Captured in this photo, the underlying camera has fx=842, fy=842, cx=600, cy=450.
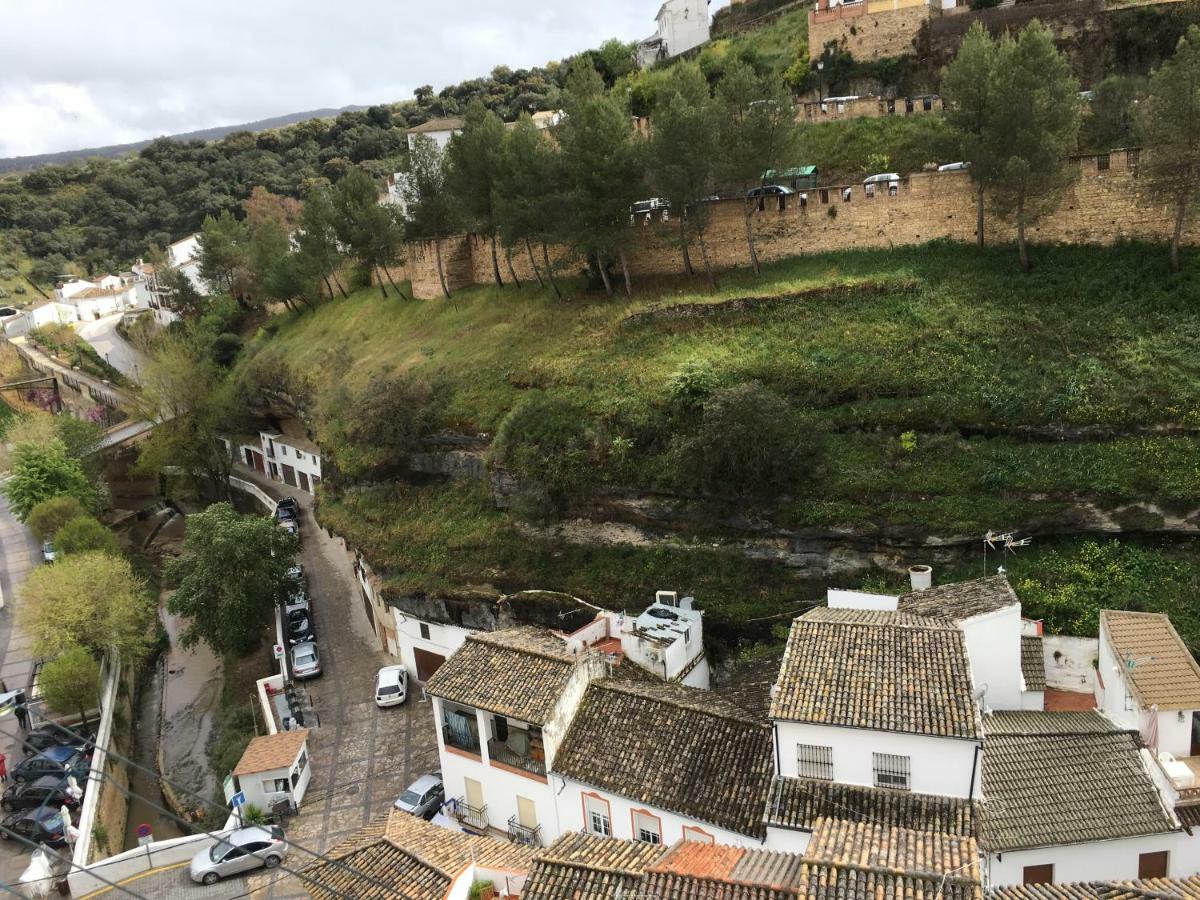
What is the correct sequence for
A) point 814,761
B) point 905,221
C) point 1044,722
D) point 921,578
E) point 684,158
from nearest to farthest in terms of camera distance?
point 814,761, point 1044,722, point 921,578, point 684,158, point 905,221

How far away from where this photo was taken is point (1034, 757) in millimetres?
14984

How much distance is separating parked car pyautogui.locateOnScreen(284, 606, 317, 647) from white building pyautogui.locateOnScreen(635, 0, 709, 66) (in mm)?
44881

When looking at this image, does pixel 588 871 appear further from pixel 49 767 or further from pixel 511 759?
pixel 49 767

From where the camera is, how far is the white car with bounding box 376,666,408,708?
2427 centimetres

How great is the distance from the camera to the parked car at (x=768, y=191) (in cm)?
3092

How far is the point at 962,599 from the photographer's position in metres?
17.5

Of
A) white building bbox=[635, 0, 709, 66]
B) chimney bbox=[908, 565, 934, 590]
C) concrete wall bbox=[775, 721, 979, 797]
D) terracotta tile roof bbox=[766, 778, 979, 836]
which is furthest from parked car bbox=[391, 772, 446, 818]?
white building bbox=[635, 0, 709, 66]

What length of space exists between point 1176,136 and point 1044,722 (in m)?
16.2

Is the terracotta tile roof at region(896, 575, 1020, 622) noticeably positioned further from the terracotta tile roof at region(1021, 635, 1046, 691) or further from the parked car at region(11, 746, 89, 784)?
the parked car at region(11, 746, 89, 784)

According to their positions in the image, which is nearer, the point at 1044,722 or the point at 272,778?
the point at 1044,722

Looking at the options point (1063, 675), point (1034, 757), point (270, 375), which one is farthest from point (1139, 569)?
point (270, 375)

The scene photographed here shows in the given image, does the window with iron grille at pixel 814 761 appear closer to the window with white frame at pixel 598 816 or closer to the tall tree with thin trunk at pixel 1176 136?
the window with white frame at pixel 598 816

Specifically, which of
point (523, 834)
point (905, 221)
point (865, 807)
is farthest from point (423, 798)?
point (905, 221)

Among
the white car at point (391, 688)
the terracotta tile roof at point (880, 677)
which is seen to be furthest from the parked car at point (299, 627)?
the terracotta tile roof at point (880, 677)
